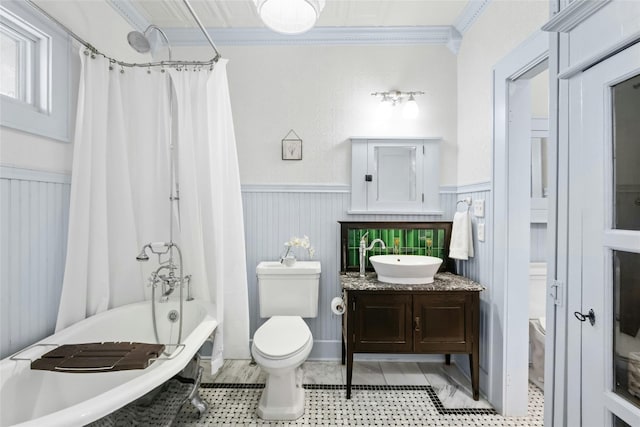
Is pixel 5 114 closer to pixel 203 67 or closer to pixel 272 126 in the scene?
pixel 203 67

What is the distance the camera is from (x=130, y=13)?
2344 millimetres

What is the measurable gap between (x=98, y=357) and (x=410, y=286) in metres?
1.78

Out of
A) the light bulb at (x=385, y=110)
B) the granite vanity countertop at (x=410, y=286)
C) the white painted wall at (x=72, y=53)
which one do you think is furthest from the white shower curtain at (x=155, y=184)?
A: the light bulb at (x=385, y=110)

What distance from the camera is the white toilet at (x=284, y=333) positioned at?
6.15 feet

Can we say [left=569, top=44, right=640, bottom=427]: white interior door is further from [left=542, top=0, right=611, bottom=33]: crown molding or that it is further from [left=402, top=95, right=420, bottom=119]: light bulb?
[left=402, top=95, right=420, bottom=119]: light bulb

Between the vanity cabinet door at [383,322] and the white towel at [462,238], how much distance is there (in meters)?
0.61

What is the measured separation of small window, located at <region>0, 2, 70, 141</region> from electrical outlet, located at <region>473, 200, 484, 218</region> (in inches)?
105

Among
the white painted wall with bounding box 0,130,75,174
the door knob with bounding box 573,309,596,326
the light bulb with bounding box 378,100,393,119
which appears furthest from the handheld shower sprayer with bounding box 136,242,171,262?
the door knob with bounding box 573,309,596,326

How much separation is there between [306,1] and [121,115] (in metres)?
1.41

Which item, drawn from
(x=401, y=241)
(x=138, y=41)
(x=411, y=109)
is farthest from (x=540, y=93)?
(x=138, y=41)

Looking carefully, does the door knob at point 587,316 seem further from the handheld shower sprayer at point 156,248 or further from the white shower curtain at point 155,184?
the handheld shower sprayer at point 156,248

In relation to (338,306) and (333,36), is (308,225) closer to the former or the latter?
(338,306)

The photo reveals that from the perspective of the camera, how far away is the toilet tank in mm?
2410

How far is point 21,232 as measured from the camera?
5.15 ft
